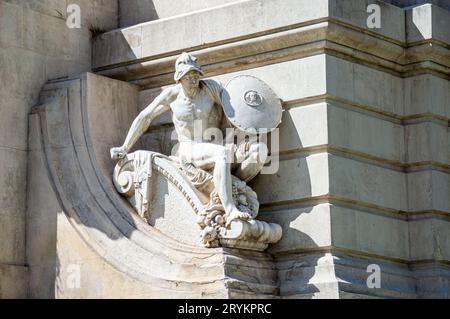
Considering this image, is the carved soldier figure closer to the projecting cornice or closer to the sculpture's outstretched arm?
the sculpture's outstretched arm

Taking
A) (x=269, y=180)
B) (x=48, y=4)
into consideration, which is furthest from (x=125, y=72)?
(x=269, y=180)

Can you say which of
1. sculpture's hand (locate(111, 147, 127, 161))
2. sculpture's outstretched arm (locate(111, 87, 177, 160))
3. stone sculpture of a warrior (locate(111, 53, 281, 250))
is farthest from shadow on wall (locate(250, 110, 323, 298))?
sculpture's hand (locate(111, 147, 127, 161))

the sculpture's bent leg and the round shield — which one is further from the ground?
the round shield

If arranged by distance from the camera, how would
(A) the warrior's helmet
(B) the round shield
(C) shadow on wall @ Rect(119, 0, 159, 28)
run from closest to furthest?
1. (B) the round shield
2. (A) the warrior's helmet
3. (C) shadow on wall @ Rect(119, 0, 159, 28)

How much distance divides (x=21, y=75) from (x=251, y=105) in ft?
11.8

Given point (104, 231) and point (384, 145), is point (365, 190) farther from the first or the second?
point (104, 231)

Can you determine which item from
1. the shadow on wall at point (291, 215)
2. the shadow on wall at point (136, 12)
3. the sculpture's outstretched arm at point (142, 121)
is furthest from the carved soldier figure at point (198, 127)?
the shadow on wall at point (136, 12)

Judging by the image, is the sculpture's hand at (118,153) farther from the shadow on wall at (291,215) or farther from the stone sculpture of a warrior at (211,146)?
the shadow on wall at (291,215)

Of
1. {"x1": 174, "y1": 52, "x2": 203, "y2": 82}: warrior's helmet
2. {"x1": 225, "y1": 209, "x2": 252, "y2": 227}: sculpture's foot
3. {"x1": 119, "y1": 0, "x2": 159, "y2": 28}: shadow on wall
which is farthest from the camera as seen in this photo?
{"x1": 119, "y1": 0, "x2": 159, "y2": 28}: shadow on wall

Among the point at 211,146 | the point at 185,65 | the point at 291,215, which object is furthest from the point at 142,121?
the point at 291,215

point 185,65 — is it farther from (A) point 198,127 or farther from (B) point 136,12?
(B) point 136,12

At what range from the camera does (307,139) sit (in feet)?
81.4

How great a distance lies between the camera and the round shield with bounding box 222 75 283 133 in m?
24.7

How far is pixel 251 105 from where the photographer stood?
24766 millimetres
